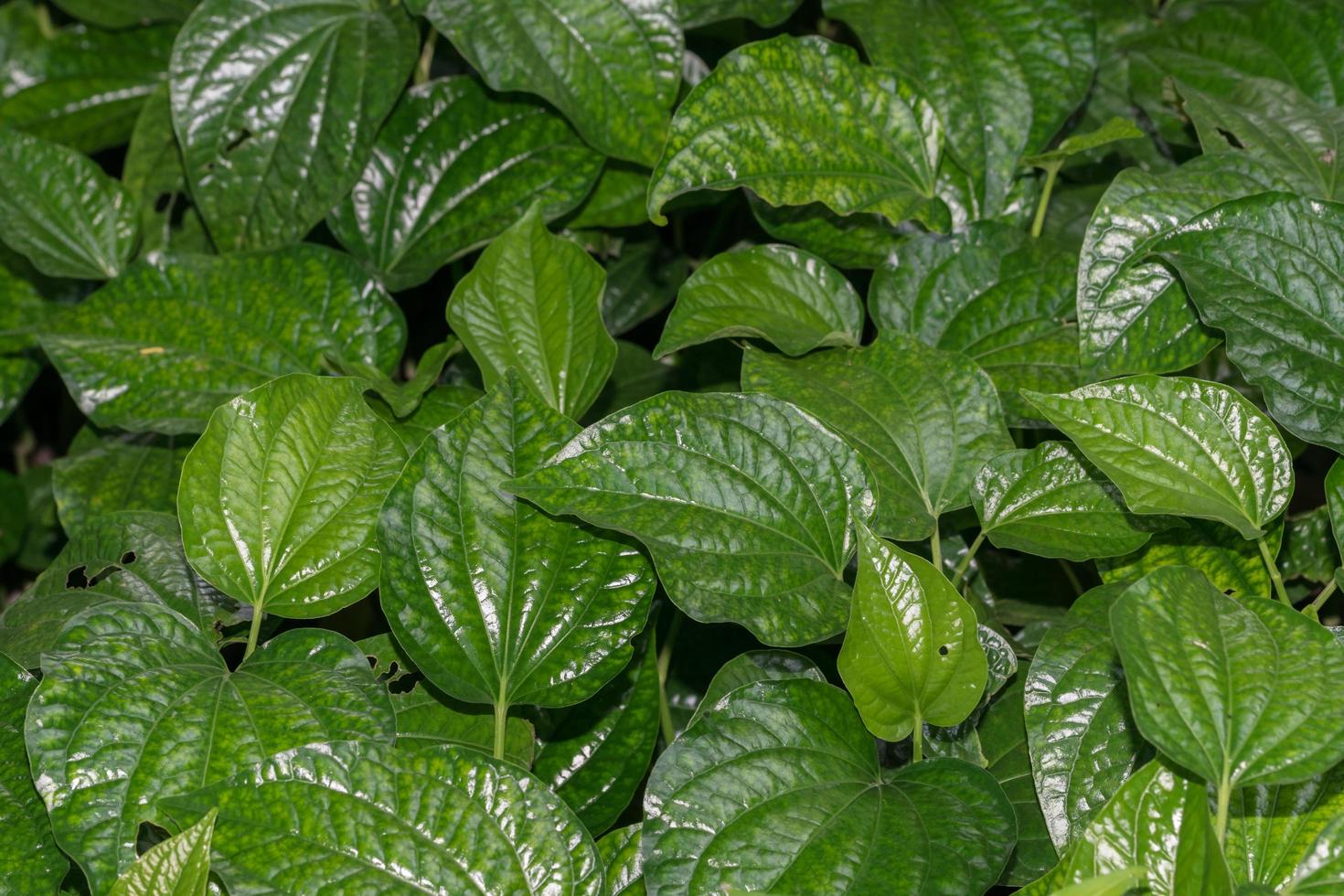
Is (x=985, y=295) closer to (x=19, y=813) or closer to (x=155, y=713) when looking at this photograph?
(x=155, y=713)

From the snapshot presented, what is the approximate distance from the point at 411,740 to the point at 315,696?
0.09 m

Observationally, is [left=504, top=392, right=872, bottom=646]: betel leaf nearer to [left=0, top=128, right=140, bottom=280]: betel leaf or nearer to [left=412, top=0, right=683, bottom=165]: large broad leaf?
[left=412, top=0, right=683, bottom=165]: large broad leaf

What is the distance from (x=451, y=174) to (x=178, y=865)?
2.73ft

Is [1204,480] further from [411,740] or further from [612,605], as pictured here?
[411,740]

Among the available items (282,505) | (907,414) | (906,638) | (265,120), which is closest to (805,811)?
(906,638)

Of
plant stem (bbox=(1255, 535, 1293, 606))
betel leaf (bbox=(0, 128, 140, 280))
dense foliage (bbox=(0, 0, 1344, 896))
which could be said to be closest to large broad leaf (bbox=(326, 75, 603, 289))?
dense foliage (bbox=(0, 0, 1344, 896))

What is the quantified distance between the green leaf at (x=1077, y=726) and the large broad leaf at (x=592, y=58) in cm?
62

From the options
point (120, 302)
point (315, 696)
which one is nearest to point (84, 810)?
point (315, 696)

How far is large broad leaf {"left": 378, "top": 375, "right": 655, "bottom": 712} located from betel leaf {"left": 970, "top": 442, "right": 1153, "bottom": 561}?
0.27 m

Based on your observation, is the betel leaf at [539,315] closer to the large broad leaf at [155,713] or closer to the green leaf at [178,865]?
the large broad leaf at [155,713]

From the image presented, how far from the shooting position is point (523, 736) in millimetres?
951

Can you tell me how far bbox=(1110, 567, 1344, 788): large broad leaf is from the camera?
72cm

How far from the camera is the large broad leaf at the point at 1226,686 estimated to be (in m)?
0.72

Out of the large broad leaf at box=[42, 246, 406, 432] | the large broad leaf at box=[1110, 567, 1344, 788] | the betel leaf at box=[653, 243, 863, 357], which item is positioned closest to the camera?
the large broad leaf at box=[1110, 567, 1344, 788]
